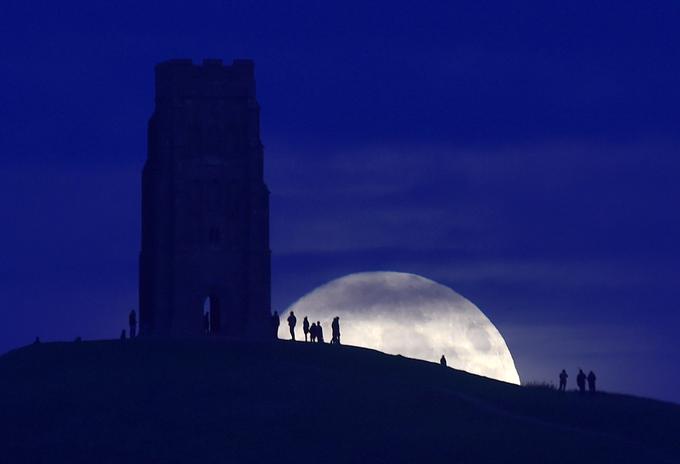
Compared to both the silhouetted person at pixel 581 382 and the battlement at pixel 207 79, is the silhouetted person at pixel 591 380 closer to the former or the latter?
the silhouetted person at pixel 581 382

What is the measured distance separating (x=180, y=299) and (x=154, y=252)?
3.45 m

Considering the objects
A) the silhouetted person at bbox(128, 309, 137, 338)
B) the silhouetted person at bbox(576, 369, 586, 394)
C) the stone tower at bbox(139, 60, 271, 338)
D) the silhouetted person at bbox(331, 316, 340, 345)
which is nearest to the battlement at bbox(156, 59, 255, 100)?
the stone tower at bbox(139, 60, 271, 338)

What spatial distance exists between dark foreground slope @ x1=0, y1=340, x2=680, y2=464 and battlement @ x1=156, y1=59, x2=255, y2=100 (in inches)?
816

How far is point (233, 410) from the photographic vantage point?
195 feet

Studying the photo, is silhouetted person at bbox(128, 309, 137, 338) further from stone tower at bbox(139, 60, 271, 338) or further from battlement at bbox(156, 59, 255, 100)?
battlement at bbox(156, 59, 255, 100)

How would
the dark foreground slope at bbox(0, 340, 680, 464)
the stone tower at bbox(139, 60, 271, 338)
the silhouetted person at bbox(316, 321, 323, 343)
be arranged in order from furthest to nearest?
the stone tower at bbox(139, 60, 271, 338)
the silhouetted person at bbox(316, 321, 323, 343)
the dark foreground slope at bbox(0, 340, 680, 464)

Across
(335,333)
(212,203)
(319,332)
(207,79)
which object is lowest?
(335,333)

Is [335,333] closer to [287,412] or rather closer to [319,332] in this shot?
[319,332]

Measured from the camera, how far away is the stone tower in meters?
87.8

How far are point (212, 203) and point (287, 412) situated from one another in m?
30.7

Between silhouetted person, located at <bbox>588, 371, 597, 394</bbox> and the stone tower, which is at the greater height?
the stone tower

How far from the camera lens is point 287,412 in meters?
58.8

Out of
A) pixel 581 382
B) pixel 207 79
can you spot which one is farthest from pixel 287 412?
pixel 207 79

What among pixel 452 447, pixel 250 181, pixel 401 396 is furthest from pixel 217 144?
pixel 452 447
